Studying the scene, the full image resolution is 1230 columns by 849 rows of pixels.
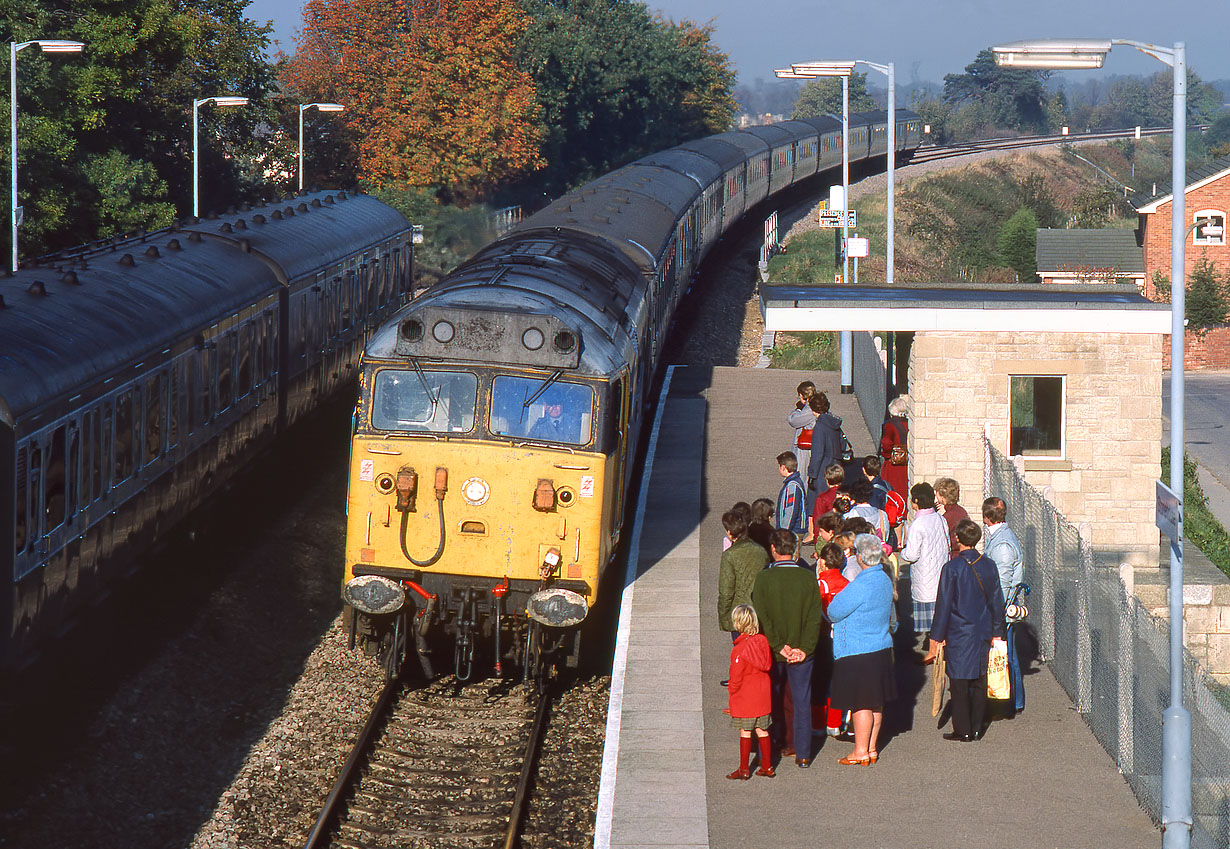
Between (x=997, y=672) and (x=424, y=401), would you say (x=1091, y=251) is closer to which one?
(x=424, y=401)

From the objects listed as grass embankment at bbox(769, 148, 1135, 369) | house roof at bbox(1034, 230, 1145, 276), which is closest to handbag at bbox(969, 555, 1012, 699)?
grass embankment at bbox(769, 148, 1135, 369)

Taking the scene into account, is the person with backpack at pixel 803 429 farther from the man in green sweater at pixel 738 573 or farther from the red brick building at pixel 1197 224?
the red brick building at pixel 1197 224

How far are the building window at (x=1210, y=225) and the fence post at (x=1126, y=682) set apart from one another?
39.4m

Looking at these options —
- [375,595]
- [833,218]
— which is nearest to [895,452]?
[375,595]

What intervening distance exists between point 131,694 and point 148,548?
181cm

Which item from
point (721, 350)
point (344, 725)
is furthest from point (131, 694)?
point (721, 350)

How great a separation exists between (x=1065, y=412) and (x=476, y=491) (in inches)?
286

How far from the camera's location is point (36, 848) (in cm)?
1083

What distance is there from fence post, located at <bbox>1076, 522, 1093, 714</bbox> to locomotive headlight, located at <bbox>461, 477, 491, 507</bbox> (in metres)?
4.68

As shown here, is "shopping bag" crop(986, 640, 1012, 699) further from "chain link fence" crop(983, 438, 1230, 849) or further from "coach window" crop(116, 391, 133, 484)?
"coach window" crop(116, 391, 133, 484)

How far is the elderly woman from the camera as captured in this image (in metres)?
10.2

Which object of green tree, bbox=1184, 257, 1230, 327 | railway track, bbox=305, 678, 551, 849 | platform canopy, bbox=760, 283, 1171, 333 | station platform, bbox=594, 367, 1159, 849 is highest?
green tree, bbox=1184, 257, 1230, 327

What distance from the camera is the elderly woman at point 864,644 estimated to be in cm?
1018

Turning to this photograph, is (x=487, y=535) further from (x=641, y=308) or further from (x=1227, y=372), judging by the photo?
(x=1227, y=372)
